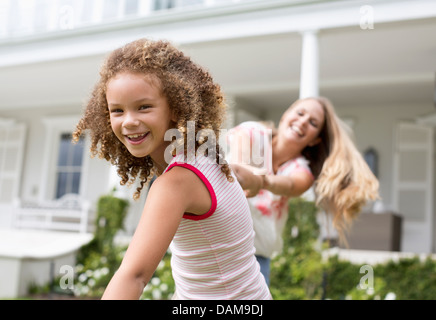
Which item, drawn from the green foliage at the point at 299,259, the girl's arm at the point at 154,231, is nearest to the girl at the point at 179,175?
the girl's arm at the point at 154,231

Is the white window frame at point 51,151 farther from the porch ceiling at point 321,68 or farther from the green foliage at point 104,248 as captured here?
the green foliage at point 104,248

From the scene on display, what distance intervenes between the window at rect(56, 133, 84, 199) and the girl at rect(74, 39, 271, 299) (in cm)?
1004

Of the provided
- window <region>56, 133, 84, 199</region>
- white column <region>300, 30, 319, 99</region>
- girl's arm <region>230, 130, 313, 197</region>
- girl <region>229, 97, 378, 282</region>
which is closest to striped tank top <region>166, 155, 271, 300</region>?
girl's arm <region>230, 130, 313, 197</region>

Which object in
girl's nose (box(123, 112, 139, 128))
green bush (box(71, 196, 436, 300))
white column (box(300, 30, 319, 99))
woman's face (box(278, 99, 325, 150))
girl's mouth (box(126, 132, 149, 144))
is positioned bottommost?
green bush (box(71, 196, 436, 300))

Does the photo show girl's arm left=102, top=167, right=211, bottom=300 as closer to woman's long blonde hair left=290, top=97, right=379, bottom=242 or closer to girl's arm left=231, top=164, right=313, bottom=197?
girl's arm left=231, top=164, right=313, bottom=197

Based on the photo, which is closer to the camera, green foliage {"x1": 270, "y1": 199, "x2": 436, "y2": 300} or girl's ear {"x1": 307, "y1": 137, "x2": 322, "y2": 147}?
girl's ear {"x1": 307, "y1": 137, "x2": 322, "y2": 147}

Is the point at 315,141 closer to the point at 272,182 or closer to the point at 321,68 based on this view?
the point at 272,182

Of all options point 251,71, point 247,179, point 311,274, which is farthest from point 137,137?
point 251,71

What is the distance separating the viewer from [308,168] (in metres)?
2.29

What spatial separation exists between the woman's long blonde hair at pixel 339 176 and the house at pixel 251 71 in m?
3.21

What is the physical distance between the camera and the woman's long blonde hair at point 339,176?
2.21m

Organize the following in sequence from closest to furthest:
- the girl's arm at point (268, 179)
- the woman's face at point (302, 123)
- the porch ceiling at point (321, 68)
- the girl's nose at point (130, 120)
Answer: the girl's nose at point (130, 120), the girl's arm at point (268, 179), the woman's face at point (302, 123), the porch ceiling at point (321, 68)

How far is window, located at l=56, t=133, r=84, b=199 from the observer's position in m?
10.9
